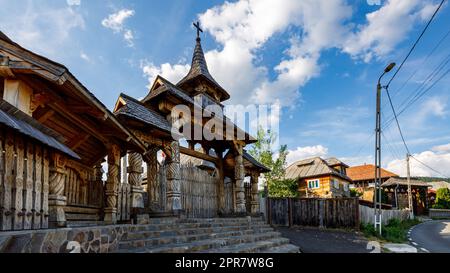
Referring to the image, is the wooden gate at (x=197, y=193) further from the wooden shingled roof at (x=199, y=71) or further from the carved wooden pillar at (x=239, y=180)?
the wooden shingled roof at (x=199, y=71)

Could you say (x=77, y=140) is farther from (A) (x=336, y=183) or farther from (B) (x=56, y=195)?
(A) (x=336, y=183)

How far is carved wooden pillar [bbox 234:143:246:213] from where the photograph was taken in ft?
41.7

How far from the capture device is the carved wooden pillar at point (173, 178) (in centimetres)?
905

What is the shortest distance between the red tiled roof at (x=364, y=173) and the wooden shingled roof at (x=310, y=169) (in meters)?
8.73

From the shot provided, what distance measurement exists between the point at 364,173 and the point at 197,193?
39743mm

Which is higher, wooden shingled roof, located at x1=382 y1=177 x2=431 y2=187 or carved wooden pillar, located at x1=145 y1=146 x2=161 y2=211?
carved wooden pillar, located at x1=145 y1=146 x2=161 y2=211

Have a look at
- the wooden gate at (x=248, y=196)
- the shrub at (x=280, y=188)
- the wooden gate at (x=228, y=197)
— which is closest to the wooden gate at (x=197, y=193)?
the wooden gate at (x=228, y=197)

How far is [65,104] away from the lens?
584 centimetres

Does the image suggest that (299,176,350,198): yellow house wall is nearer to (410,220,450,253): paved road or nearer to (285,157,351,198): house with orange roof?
(285,157,351,198): house with orange roof

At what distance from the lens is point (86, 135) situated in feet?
24.1

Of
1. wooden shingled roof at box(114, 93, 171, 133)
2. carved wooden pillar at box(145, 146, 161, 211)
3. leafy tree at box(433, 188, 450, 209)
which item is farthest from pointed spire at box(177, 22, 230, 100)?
leafy tree at box(433, 188, 450, 209)

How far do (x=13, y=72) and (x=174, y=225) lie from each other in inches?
187

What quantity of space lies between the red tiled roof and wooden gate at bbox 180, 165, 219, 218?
1451 inches
